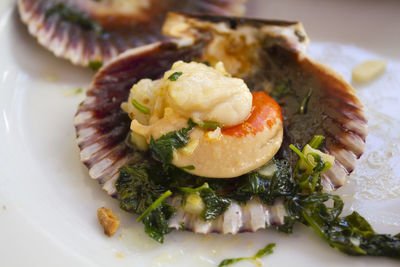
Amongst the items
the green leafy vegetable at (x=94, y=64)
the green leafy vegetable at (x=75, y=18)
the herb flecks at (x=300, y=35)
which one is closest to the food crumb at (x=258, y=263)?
the herb flecks at (x=300, y=35)

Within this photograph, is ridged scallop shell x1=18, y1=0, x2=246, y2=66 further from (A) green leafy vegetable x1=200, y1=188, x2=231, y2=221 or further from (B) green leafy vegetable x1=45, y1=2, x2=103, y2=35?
(A) green leafy vegetable x1=200, y1=188, x2=231, y2=221

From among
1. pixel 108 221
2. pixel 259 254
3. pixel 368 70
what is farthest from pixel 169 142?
pixel 368 70

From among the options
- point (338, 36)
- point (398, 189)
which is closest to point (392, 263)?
point (398, 189)

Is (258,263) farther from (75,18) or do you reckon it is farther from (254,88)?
(75,18)

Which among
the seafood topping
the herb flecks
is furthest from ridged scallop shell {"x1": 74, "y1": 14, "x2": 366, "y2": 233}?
the seafood topping

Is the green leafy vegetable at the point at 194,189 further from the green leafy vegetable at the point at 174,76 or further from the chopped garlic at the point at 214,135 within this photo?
the green leafy vegetable at the point at 174,76
